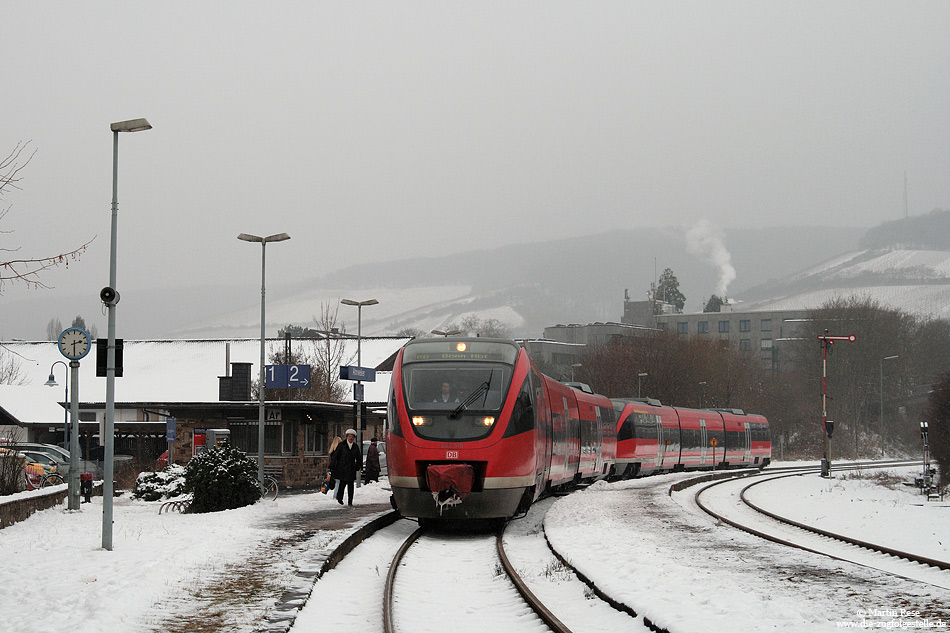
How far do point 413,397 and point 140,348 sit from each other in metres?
60.8

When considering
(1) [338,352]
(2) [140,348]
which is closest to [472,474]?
(1) [338,352]

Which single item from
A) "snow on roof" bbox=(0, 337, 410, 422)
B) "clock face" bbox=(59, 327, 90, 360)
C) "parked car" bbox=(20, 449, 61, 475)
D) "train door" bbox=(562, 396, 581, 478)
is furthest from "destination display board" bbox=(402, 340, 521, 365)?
Result: "snow on roof" bbox=(0, 337, 410, 422)

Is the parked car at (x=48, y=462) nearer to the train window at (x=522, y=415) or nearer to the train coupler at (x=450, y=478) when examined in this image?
the train coupler at (x=450, y=478)

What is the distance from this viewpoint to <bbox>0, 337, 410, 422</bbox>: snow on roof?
6038 cm

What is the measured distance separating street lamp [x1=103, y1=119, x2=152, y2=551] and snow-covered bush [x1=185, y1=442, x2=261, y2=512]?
717 centimetres

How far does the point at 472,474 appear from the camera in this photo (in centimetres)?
1736

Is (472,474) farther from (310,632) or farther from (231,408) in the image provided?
(231,408)

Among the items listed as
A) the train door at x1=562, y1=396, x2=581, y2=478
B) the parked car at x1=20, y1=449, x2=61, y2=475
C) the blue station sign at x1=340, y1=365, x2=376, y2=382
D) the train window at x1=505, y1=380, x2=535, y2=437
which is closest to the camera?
the train window at x1=505, y1=380, x2=535, y2=437

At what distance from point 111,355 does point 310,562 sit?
171 inches

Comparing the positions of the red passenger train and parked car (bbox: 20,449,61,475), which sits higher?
the red passenger train

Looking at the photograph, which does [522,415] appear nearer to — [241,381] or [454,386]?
[454,386]

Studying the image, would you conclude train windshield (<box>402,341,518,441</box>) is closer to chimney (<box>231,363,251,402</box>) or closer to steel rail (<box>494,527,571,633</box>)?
steel rail (<box>494,527,571,633</box>)

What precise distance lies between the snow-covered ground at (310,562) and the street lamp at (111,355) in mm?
519

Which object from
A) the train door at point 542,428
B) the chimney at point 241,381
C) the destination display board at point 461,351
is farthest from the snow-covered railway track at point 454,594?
the chimney at point 241,381
